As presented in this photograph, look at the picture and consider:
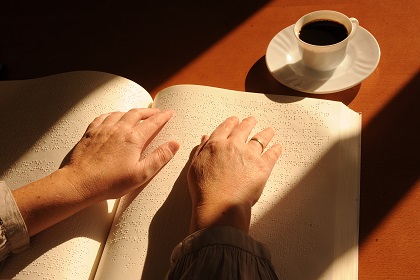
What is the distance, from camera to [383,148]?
726 mm

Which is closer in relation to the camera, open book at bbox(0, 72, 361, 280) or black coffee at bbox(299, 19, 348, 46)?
open book at bbox(0, 72, 361, 280)

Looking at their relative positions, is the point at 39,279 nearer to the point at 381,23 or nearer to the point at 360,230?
the point at 360,230

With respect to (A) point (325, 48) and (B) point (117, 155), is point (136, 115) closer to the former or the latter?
(B) point (117, 155)

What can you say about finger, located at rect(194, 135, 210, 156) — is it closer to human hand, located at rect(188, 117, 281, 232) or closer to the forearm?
human hand, located at rect(188, 117, 281, 232)

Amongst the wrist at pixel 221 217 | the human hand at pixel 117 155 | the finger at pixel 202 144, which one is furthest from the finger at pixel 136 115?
the wrist at pixel 221 217

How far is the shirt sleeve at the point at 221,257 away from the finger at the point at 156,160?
0.15m

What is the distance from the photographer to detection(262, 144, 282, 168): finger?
2.29 feet

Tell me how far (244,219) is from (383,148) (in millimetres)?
264

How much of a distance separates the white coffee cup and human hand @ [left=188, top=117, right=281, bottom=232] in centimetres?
16

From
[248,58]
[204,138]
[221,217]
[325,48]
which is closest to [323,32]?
[325,48]

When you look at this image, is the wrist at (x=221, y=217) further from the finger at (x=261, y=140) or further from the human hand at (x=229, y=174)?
the finger at (x=261, y=140)

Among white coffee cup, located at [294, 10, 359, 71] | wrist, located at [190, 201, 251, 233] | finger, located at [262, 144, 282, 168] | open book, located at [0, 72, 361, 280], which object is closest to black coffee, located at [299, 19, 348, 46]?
white coffee cup, located at [294, 10, 359, 71]

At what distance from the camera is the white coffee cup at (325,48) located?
2.53 feet

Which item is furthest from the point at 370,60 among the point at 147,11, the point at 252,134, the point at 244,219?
the point at 147,11
